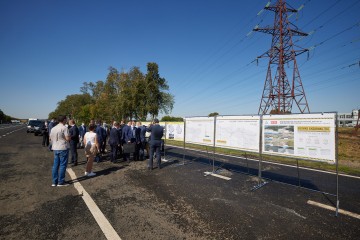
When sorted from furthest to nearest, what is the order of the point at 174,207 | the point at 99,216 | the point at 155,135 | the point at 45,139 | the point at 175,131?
the point at 45,139 → the point at 175,131 → the point at 155,135 → the point at 174,207 → the point at 99,216

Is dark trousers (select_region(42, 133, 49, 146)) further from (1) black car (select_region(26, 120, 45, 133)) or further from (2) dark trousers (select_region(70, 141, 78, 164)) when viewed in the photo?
(1) black car (select_region(26, 120, 45, 133))

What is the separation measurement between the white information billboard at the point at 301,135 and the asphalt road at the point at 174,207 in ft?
3.68

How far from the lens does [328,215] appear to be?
13.4 feet

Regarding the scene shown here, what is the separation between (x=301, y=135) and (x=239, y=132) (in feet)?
6.44

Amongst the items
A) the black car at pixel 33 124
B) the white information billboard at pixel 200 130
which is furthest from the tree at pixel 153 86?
the white information billboard at pixel 200 130

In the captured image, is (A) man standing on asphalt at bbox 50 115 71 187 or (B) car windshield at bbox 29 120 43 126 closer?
(A) man standing on asphalt at bbox 50 115 71 187

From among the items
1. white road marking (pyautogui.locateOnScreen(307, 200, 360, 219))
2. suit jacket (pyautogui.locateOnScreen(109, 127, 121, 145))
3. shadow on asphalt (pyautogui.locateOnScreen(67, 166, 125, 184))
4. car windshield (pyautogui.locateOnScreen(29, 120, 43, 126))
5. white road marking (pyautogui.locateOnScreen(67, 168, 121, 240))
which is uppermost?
car windshield (pyautogui.locateOnScreen(29, 120, 43, 126))

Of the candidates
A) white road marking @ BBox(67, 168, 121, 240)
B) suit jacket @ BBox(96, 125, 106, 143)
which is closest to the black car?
suit jacket @ BBox(96, 125, 106, 143)

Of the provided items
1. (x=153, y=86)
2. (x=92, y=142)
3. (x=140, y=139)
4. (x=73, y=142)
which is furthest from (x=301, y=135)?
(x=153, y=86)

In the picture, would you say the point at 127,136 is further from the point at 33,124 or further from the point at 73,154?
the point at 33,124

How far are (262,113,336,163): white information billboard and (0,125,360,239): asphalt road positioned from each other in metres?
1.12

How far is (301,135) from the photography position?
17.9ft

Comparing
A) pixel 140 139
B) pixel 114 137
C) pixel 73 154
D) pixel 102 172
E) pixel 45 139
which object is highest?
pixel 114 137

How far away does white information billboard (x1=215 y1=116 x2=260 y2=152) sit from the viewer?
21.2 ft
